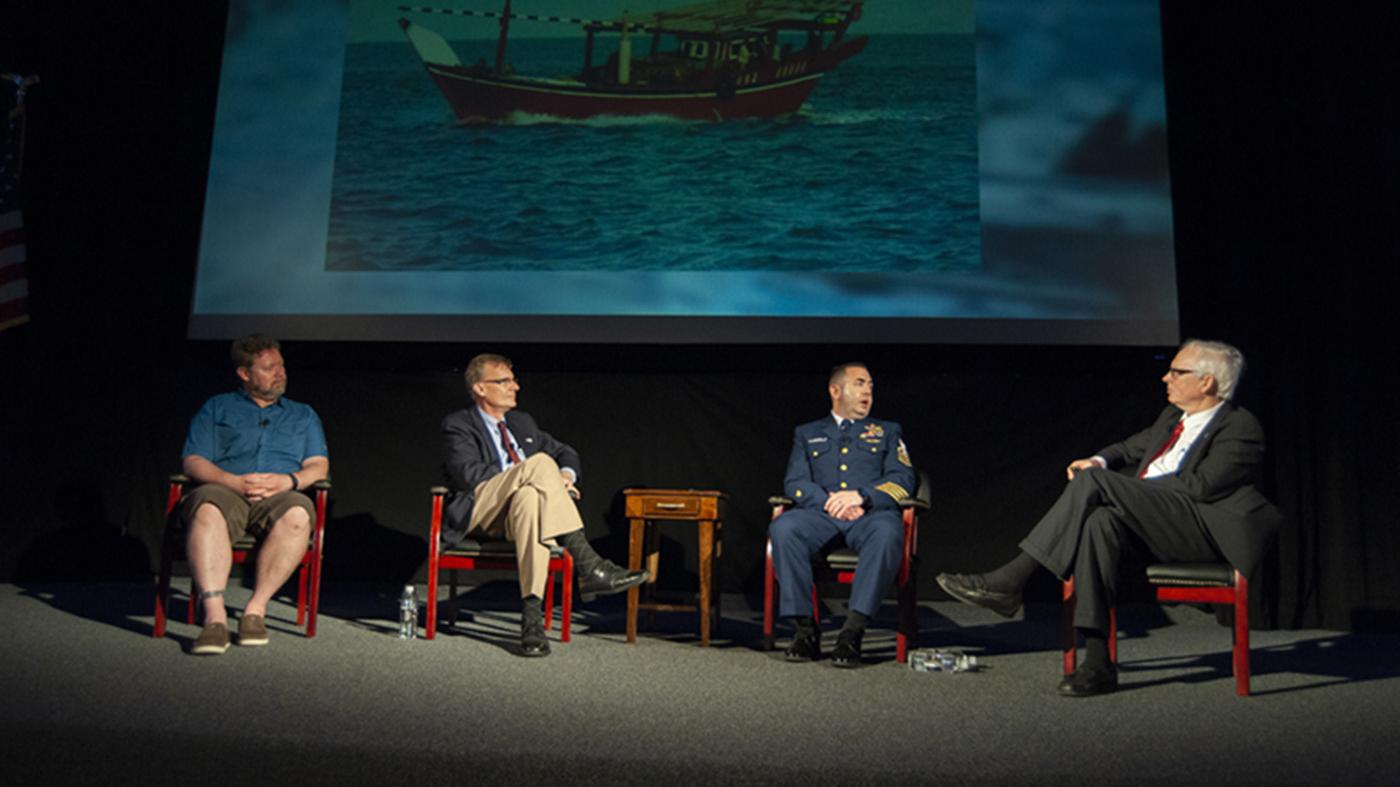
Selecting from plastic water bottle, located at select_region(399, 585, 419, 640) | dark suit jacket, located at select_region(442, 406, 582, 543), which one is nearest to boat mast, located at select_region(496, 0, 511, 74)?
dark suit jacket, located at select_region(442, 406, 582, 543)

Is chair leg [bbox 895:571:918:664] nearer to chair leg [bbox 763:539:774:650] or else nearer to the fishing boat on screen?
chair leg [bbox 763:539:774:650]

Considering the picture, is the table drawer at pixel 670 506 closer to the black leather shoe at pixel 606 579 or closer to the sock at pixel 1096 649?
the black leather shoe at pixel 606 579

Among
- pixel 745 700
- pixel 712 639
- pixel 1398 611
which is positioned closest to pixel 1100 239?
pixel 1398 611

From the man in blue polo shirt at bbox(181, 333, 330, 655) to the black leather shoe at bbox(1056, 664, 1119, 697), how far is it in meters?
2.46

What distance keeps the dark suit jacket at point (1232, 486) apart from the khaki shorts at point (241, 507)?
2.82 metres

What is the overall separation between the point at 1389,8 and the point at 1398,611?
8.50 feet

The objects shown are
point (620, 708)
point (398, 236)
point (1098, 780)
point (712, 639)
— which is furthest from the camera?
point (398, 236)

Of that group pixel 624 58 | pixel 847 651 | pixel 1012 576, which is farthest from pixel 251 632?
pixel 624 58

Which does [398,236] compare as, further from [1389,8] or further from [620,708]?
[1389,8]

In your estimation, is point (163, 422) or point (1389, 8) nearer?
point (1389, 8)

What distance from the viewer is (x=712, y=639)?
12.8ft

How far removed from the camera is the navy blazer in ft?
12.5

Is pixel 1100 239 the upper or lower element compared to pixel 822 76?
lower

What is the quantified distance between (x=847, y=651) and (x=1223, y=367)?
4.83 feet
